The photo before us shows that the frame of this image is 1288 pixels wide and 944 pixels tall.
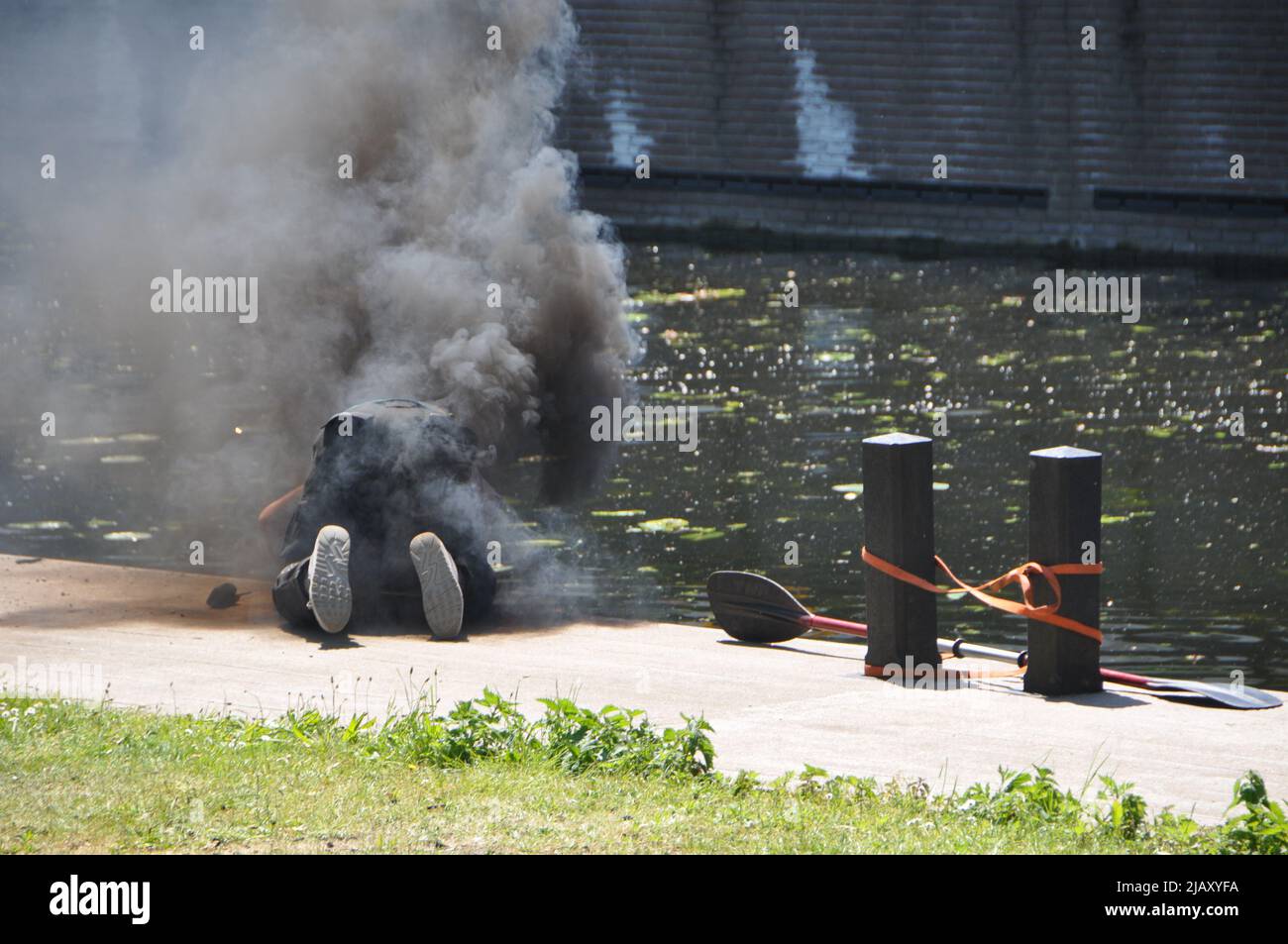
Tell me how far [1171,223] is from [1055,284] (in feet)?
13.8

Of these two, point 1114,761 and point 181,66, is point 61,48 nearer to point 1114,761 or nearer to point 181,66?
point 181,66

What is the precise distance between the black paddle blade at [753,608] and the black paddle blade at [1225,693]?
2.42 m

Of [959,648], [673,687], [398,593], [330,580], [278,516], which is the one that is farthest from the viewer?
[278,516]

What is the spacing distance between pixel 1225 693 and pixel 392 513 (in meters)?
5.37

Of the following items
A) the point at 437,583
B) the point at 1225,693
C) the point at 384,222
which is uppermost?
the point at 384,222

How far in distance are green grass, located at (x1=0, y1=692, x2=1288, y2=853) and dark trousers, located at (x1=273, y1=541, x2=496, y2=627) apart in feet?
10.1

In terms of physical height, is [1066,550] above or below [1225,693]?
above

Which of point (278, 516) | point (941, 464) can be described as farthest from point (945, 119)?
point (278, 516)

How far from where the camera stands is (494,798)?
6379 millimetres

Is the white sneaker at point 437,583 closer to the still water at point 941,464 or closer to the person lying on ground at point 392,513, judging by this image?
the person lying on ground at point 392,513

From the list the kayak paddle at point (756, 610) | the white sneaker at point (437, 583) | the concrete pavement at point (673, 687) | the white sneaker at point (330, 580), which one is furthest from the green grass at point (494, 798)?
the kayak paddle at point (756, 610)

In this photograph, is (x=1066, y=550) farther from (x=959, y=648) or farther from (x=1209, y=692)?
(x=959, y=648)

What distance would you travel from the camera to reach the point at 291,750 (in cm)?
711

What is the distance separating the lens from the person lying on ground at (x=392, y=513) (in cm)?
1098
